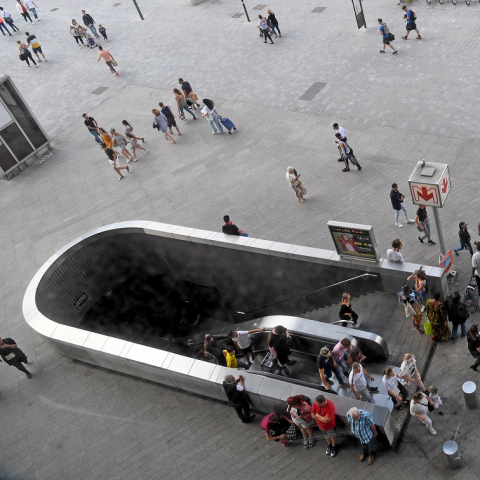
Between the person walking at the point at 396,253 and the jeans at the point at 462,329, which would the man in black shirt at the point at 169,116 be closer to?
the person walking at the point at 396,253

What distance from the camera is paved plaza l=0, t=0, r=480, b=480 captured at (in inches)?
398

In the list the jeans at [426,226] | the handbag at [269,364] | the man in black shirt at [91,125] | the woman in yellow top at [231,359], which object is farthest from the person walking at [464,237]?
the man in black shirt at [91,125]

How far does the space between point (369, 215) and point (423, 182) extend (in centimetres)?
372

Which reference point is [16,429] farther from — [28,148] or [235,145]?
[28,148]

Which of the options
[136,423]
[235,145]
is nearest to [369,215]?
[235,145]

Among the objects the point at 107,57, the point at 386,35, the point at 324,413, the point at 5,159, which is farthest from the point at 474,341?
the point at 107,57

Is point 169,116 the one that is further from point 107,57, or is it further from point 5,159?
point 107,57

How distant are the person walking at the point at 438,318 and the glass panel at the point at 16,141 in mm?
15979

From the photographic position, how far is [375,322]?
1156 centimetres

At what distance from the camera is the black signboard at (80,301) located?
15663mm

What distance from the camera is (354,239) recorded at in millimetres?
11414

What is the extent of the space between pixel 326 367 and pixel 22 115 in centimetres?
1565

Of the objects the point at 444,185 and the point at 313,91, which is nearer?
the point at 444,185

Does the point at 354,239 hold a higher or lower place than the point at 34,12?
lower
